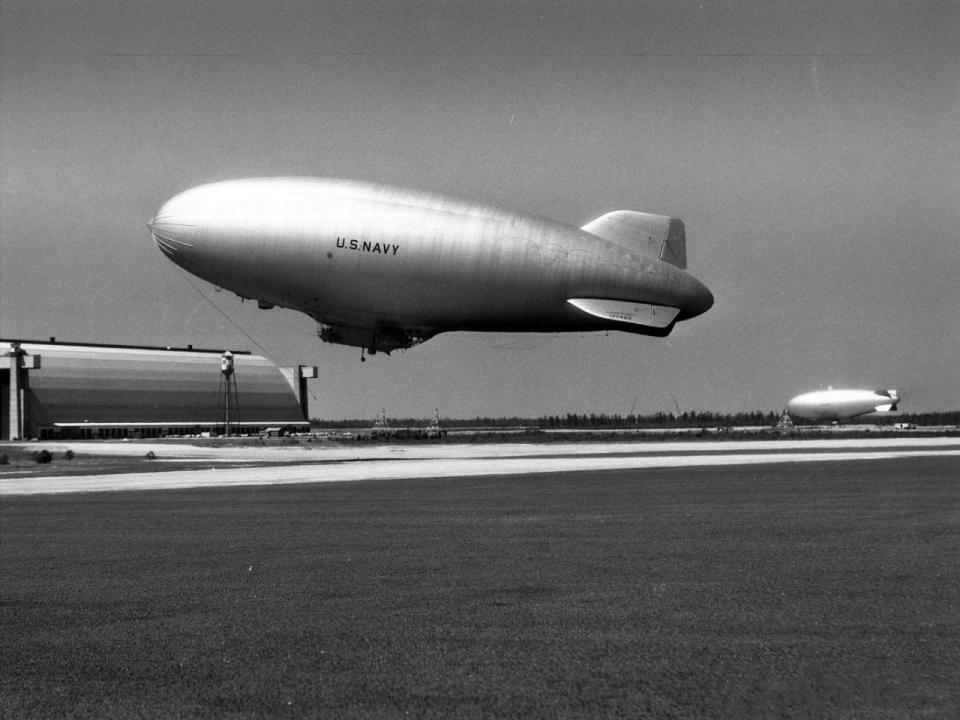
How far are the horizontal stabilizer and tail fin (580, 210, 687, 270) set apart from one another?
303 cm

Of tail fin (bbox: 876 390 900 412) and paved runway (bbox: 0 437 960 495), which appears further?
tail fin (bbox: 876 390 900 412)

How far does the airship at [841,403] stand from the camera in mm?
151000

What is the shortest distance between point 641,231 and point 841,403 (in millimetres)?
113588

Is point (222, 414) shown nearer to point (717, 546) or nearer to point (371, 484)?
point (371, 484)

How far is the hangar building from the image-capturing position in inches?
4173

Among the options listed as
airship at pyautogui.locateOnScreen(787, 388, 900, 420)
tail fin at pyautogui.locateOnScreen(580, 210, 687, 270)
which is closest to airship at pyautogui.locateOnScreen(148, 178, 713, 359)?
tail fin at pyautogui.locateOnScreen(580, 210, 687, 270)

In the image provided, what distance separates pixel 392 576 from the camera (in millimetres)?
13352

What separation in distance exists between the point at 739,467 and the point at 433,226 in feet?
51.9

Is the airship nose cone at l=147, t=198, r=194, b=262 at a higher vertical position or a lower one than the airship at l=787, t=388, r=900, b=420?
higher

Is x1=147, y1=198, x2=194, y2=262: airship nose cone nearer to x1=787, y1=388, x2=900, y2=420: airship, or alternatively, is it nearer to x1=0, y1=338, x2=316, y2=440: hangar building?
x1=0, y1=338, x2=316, y2=440: hangar building

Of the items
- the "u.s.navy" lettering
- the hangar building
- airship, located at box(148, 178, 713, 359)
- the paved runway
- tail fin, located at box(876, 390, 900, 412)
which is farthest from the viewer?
tail fin, located at box(876, 390, 900, 412)

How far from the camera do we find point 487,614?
10.8 meters

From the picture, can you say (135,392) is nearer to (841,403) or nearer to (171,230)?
(171,230)

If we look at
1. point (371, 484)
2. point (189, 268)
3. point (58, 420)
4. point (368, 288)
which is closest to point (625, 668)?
point (371, 484)
